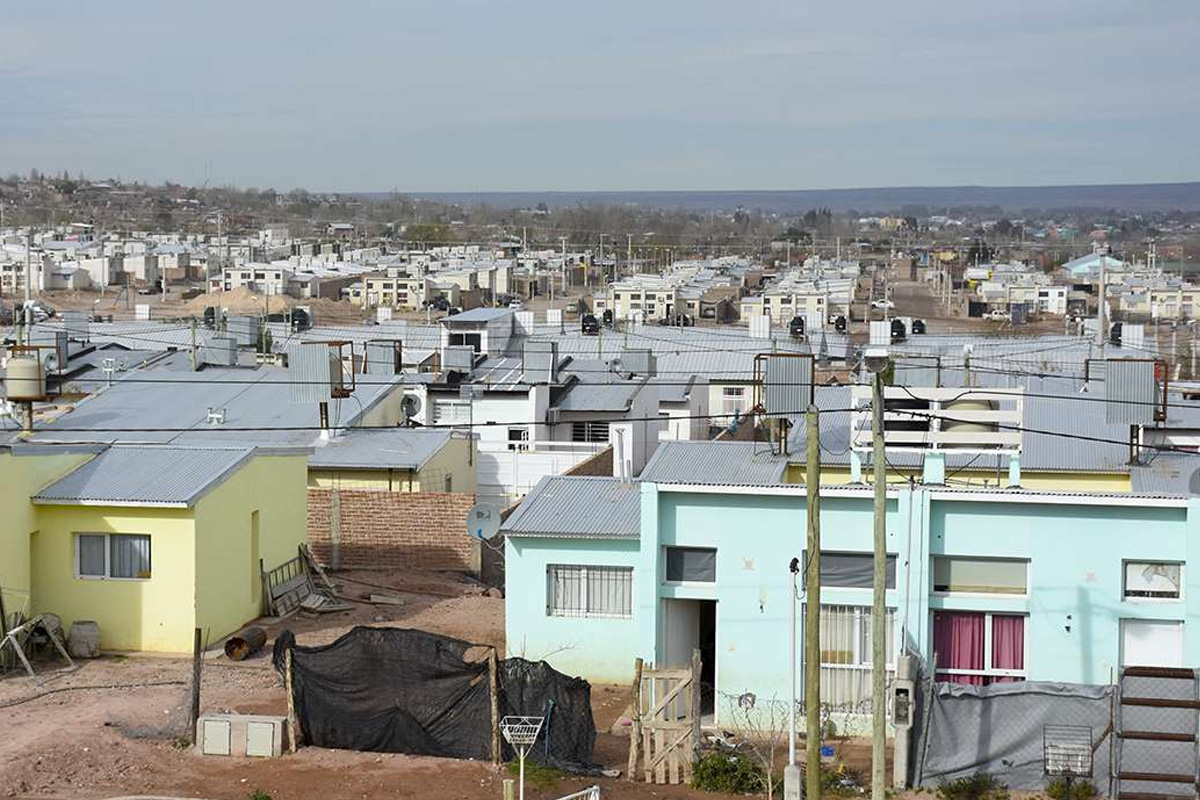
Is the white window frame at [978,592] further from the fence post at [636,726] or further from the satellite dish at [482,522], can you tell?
the satellite dish at [482,522]

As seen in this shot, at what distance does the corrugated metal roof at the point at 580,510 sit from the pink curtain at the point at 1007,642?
13.8ft

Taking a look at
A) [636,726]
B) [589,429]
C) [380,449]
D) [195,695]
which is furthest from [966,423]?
[589,429]

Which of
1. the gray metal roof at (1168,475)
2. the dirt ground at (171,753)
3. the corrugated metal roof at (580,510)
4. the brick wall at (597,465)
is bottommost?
the dirt ground at (171,753)

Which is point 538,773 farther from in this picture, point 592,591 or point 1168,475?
point 1168,475

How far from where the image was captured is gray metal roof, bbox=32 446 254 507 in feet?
74.7

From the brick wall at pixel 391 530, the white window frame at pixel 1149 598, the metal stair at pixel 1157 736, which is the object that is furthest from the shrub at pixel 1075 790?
the brick wall at pixel 391 530

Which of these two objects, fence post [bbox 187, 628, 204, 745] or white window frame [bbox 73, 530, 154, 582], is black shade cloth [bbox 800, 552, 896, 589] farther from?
white window frame [bbox 73, 530, 154, 582]

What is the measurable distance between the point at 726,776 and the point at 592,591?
4642 millimetres

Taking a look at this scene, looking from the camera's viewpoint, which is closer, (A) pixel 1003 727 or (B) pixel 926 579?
(A) pixel 1003 727

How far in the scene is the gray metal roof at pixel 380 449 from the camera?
30.8m

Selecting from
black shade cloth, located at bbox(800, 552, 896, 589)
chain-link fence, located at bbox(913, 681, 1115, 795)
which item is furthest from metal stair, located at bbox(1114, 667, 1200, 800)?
black shade cloth, located at bbox(800, 552, 896, 589)

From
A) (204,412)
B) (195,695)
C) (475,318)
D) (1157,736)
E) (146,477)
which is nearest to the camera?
(1157,736)

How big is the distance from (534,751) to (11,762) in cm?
497

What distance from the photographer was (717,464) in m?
21.2
